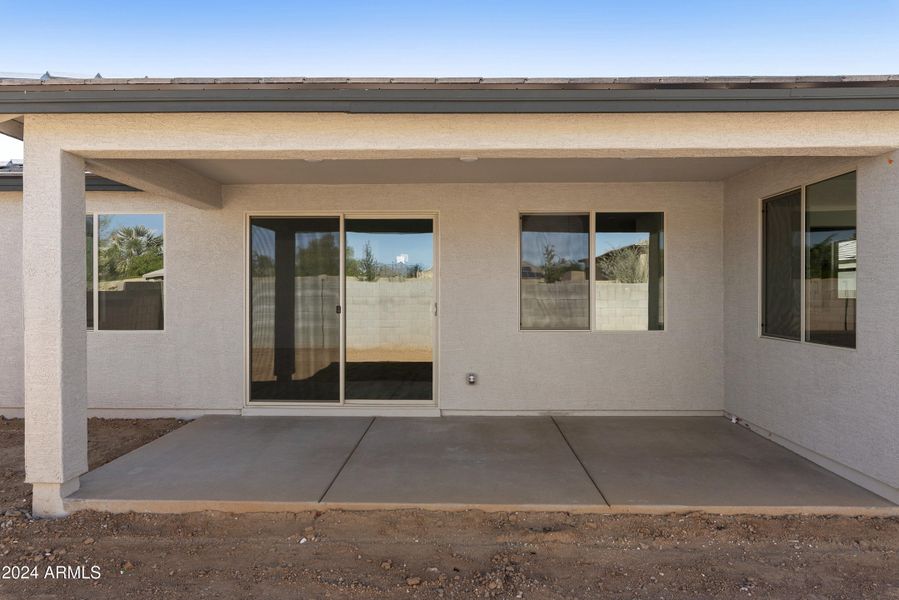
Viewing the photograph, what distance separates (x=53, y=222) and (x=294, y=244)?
9.61 ft

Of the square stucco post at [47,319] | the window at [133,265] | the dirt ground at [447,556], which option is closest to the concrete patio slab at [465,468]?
the dirt ground at [447,556]

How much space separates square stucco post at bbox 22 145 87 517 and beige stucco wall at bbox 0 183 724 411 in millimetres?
2637

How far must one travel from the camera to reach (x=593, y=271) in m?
6.30

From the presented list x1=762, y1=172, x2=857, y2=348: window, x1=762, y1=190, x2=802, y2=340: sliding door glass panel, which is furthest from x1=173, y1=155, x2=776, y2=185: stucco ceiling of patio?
x1=762, y1=172, x2=857, y2=348: window

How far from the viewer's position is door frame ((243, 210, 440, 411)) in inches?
251

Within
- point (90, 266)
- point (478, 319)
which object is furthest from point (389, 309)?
point (90, 266)

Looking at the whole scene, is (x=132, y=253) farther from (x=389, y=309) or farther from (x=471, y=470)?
(x=471, y=470)

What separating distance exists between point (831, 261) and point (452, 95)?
140 inches

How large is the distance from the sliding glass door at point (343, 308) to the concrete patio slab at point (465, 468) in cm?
79

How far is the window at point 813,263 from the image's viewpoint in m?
4.22

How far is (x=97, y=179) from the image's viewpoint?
20.2 ft

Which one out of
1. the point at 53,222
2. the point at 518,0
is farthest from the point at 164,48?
the point at 53,222

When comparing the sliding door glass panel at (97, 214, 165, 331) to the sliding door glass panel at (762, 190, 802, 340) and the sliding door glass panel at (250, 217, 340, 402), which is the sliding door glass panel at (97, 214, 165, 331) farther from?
the sliding door glass panel at (762, 190, 802, 340)

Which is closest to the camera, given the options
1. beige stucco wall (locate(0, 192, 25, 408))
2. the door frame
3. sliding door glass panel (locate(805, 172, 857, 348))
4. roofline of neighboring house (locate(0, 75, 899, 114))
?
roofline of neighboring house (locate(0, 75, 899, 114))
